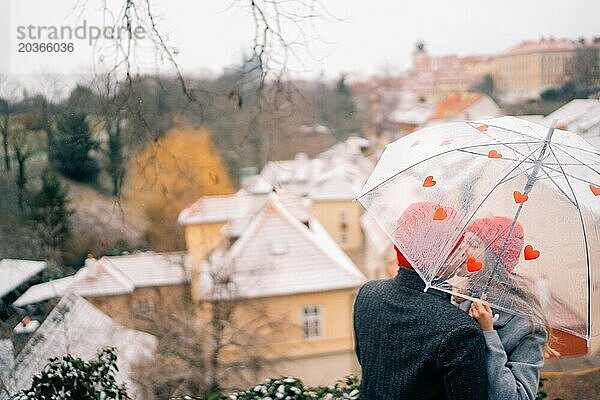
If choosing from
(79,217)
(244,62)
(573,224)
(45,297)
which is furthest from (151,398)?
(573,224)

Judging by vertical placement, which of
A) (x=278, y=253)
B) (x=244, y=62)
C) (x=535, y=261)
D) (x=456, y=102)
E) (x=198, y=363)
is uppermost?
(x=244, y=62)

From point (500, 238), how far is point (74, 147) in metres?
2.67

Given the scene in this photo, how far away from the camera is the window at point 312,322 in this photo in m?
5.30

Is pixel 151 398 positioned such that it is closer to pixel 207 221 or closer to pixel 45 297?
pixel 45 297

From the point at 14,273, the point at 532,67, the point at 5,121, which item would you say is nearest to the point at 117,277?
the point at 14,273

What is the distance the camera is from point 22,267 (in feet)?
12.0

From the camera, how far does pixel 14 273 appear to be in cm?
362

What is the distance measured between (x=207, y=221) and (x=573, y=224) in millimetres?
3324

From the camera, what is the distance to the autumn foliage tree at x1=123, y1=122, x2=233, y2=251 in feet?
13.0

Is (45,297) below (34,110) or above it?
below

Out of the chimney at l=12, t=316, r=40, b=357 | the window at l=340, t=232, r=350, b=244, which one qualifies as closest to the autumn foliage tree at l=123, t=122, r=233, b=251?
the chimney at l=12, t=316, r=40, b=357

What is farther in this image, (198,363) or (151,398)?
(198,363)

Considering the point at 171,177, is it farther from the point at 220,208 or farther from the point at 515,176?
the point at 515,176

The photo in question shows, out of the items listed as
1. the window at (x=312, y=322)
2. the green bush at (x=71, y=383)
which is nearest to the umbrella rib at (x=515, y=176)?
the green bush at (x=71, y=383)
